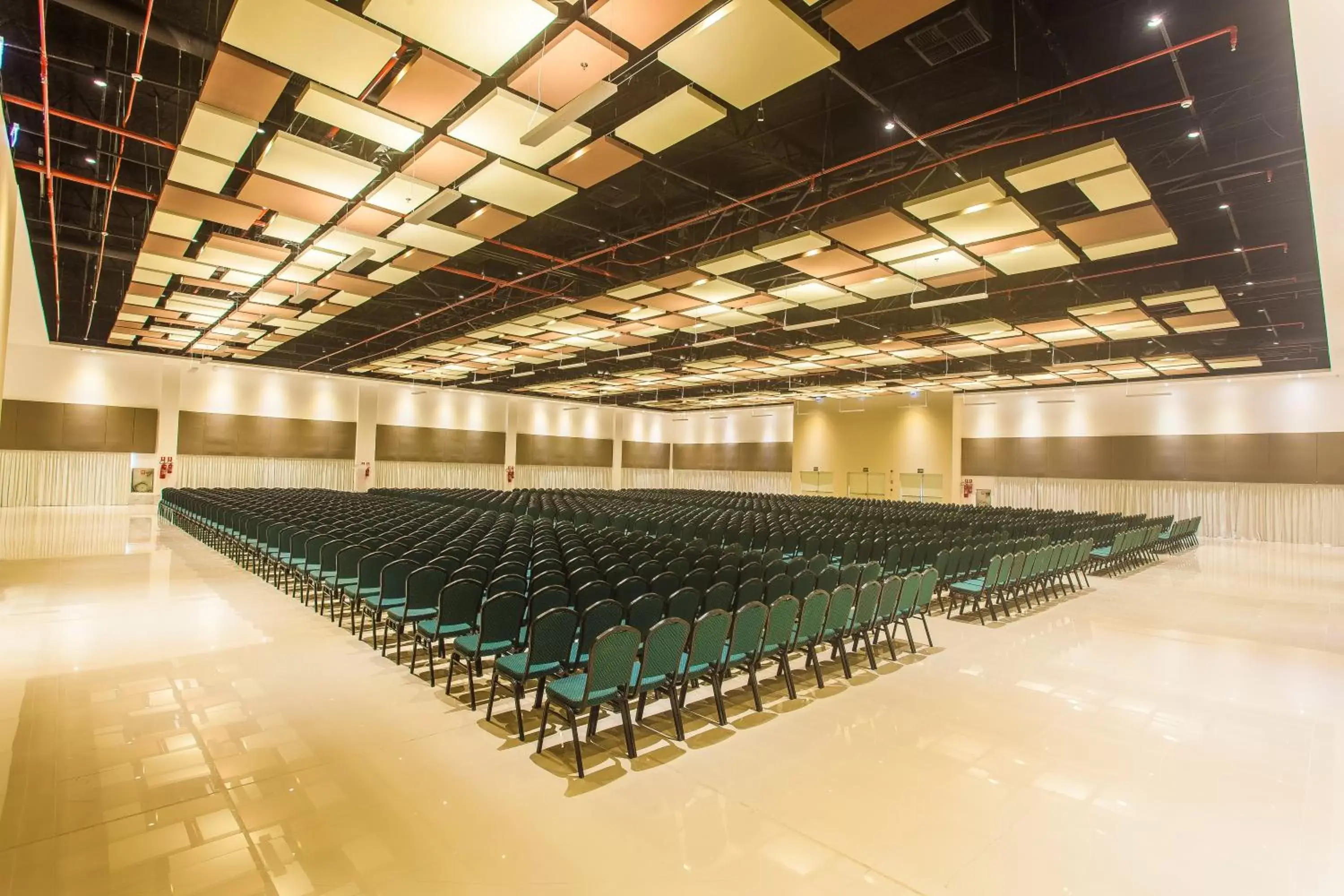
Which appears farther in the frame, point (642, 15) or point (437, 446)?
point (437, 446)

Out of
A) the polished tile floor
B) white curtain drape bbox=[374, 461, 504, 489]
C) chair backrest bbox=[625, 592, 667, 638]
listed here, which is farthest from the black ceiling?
white curtain drape bbox=[374, 461, 504, 489]

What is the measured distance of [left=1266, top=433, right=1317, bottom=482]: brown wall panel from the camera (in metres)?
20.2

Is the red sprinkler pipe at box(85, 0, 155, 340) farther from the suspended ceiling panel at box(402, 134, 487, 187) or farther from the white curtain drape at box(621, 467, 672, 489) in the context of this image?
the white curtain drape at box(621, 467, 672, 489)

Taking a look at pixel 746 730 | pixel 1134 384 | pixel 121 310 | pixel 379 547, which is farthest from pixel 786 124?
pixel 1134 384

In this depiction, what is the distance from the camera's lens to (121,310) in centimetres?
1505

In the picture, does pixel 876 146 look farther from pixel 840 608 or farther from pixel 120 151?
pixel 120 151

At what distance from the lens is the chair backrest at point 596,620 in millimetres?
4887

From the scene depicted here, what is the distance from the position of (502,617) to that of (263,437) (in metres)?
24.2

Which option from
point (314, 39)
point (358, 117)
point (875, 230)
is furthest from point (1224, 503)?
point (314, 39)

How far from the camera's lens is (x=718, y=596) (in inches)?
233

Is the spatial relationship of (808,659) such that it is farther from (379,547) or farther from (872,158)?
(872,158)

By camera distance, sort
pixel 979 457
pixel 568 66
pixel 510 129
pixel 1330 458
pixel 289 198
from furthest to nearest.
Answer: pixel 979 457 → pixel 1330 458 → pixel 289 198 → pixel 510 129 → pixel 568 66

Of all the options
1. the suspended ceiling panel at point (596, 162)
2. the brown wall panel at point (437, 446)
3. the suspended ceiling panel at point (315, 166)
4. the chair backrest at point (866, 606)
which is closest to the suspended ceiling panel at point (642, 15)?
the suspended ceiling panel at point (596, 162)

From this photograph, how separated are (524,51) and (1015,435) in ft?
84.8
